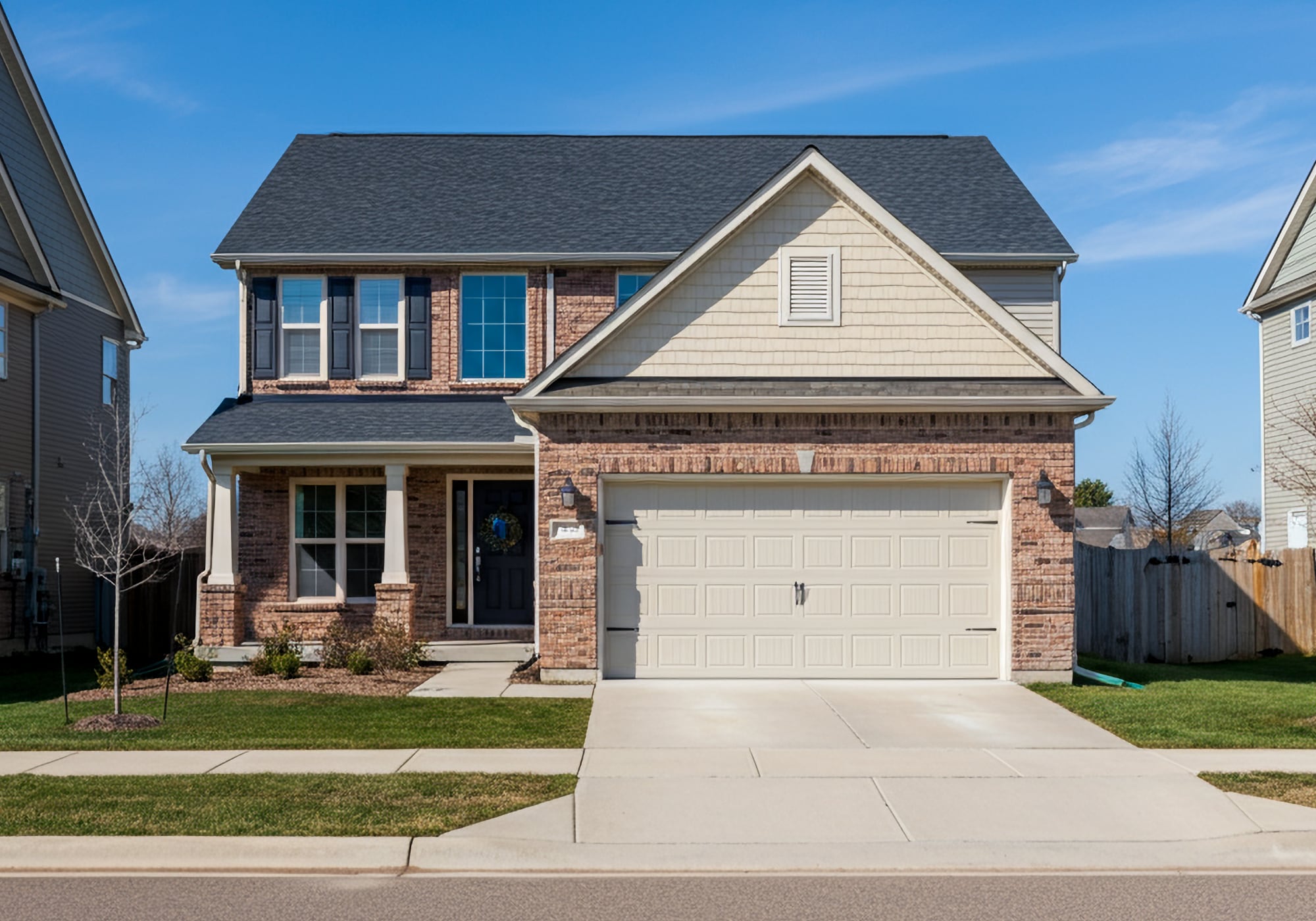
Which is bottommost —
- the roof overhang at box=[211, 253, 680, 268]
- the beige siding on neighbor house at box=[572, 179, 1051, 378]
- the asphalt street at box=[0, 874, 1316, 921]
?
the asphalt street at box=[0, 874, 1316, 921]

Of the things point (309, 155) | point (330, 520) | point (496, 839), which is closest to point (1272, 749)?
point (496, 839)

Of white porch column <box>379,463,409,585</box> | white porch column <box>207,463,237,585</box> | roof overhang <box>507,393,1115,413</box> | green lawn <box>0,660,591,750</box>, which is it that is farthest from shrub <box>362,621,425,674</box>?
roof overhang <box>507,393,1115,413</box>

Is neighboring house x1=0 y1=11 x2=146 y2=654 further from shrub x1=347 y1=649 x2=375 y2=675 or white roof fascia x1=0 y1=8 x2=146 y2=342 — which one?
shrub x1=347 y1=649 x2=375 y2=675

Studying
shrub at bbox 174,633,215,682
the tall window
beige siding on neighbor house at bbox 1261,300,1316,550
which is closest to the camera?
shrub at bbox 174,633,215,682

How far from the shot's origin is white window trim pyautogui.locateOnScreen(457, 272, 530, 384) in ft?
64.4

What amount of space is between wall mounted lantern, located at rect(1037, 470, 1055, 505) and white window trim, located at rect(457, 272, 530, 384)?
843cm

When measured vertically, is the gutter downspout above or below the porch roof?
below

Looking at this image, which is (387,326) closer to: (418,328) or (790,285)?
(418,328)

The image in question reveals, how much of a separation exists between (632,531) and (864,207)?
16.5ft

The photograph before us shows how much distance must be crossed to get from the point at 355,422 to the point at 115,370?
35.8ft

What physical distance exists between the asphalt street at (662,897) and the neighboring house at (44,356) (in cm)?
1609

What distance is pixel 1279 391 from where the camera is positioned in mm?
27281

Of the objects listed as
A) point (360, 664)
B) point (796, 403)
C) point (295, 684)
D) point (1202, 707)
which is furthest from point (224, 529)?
point (1202, 707)

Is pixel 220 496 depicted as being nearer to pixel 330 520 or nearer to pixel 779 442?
pixel 330 520
